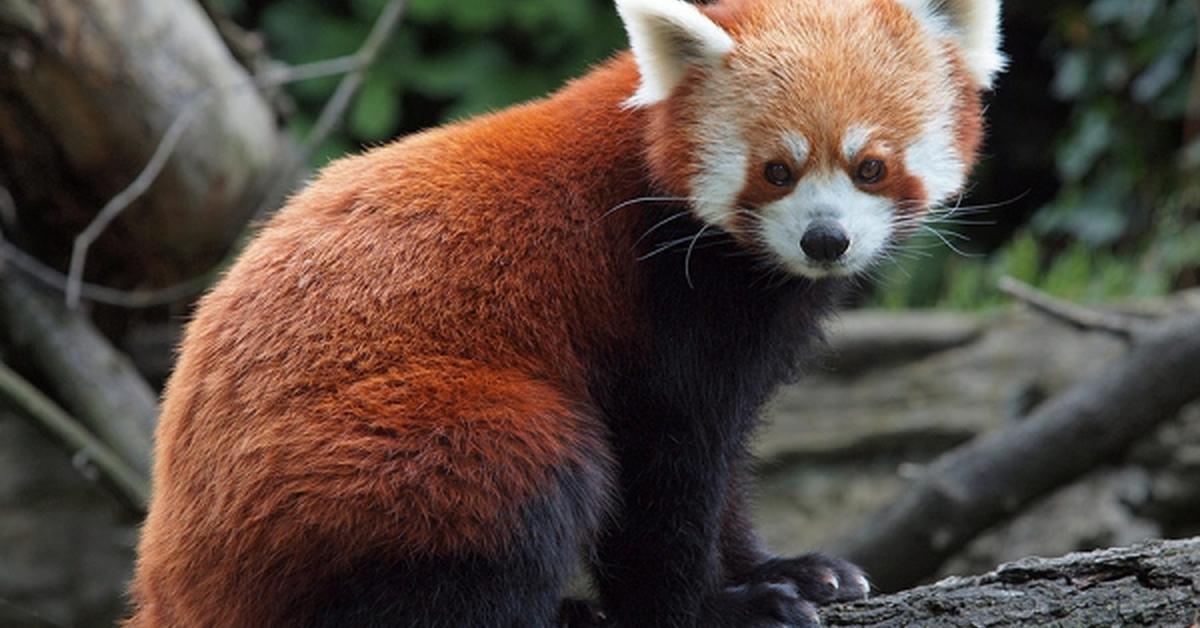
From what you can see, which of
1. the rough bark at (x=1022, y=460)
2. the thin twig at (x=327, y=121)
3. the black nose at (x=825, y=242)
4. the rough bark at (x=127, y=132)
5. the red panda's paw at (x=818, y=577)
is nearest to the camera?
the black nose at (x=825, y=242)

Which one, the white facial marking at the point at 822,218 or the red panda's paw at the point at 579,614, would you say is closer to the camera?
the white facial marking at the point at 822,218

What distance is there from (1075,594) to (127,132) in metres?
3.42

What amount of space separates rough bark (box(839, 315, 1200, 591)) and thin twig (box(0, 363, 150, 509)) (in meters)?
2.35

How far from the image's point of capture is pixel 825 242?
A: 9.84ft

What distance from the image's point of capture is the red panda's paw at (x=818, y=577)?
3.41 m

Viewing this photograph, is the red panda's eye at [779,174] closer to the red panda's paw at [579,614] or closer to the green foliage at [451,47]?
the red panda's paw at [579,614]

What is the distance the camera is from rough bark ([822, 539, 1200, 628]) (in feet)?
9.48

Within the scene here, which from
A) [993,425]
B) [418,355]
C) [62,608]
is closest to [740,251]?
[418,355]

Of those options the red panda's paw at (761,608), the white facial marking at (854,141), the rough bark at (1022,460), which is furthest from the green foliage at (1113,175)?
the white facial marking at (854,141)

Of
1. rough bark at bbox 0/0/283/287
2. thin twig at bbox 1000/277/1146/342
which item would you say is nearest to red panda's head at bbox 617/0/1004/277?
thin twig at bbox 1000/277/1146/342

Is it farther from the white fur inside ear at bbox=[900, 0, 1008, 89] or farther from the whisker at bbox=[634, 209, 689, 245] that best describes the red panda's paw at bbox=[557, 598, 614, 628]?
the white fur inside ear at bbox=[900, 0, 1008, 89]

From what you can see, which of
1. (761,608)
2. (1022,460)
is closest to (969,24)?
(761,608)

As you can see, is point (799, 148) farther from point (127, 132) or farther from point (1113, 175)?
point (1113, 175)

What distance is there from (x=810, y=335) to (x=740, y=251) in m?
0.39
